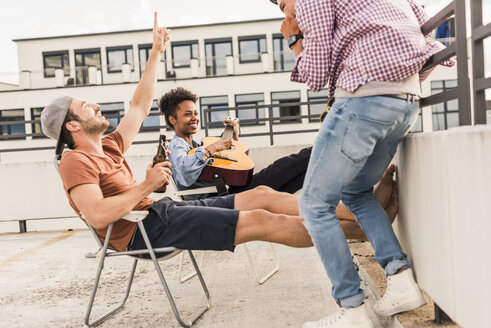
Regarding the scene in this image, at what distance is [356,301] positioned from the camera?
6.95 feet

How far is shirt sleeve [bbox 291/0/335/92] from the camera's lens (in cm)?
202

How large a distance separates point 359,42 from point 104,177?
162 cm

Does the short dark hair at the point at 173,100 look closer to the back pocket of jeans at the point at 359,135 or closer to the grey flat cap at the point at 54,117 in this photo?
the grey flat cap at the point at 54,117

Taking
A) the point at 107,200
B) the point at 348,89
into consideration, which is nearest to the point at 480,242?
the point at 348,89

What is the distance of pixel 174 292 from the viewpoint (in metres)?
3.54

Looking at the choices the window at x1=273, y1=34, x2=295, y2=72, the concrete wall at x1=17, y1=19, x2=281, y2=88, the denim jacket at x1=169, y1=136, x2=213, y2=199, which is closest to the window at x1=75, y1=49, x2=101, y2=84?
the concrete wall at x1=17, y1=19, x2=281, y2=88

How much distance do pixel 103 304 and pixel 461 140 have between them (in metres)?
2.64

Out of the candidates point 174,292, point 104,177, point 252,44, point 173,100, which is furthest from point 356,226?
point 252,44

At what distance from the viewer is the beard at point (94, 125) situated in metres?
2.94

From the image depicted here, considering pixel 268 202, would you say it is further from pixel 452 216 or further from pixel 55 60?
pixel 55 60

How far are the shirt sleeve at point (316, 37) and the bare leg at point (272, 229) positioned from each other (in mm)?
787

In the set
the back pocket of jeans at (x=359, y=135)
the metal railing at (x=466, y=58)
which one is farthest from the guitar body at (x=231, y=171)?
the metal railing at (x=466, y=58)

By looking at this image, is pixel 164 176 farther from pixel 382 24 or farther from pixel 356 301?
pixel 382 24

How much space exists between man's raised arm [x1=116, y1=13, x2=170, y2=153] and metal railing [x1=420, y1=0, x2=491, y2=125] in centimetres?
200
